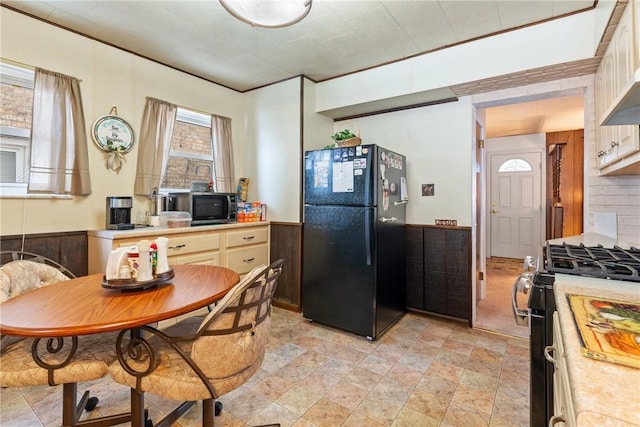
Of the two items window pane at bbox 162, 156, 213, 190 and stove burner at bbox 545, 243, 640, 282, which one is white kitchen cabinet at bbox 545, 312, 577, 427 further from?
window pane at bbox 162, 156, 213, 190

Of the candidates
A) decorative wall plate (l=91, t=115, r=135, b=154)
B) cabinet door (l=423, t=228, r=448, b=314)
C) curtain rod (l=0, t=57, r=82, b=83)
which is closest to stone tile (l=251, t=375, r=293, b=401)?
cabinet door (l=423, t=228, r=448, b=314)

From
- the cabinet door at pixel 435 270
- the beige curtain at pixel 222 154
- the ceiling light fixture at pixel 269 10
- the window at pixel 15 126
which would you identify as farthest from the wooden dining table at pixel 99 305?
the cabinet door at pixel 435 270

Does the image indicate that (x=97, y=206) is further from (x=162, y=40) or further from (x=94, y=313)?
(x=94, y=313)

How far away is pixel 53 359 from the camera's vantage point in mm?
1316

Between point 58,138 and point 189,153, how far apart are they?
1198 mm

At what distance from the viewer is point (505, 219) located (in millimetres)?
6082

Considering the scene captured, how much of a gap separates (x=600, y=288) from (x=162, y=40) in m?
3.38

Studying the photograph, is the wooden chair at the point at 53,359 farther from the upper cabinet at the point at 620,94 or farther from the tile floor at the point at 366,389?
the upper cabinet at the point at 620,94

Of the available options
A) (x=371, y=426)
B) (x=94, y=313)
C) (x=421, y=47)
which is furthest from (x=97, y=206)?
(x=421, y=47)

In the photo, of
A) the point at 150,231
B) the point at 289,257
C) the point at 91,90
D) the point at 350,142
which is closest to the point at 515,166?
the point at 350,142

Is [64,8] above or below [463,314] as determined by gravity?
above

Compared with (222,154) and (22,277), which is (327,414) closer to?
(22,277)

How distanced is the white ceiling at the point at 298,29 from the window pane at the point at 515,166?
4.20 metres

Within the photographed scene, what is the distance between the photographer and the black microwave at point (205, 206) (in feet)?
9.83
